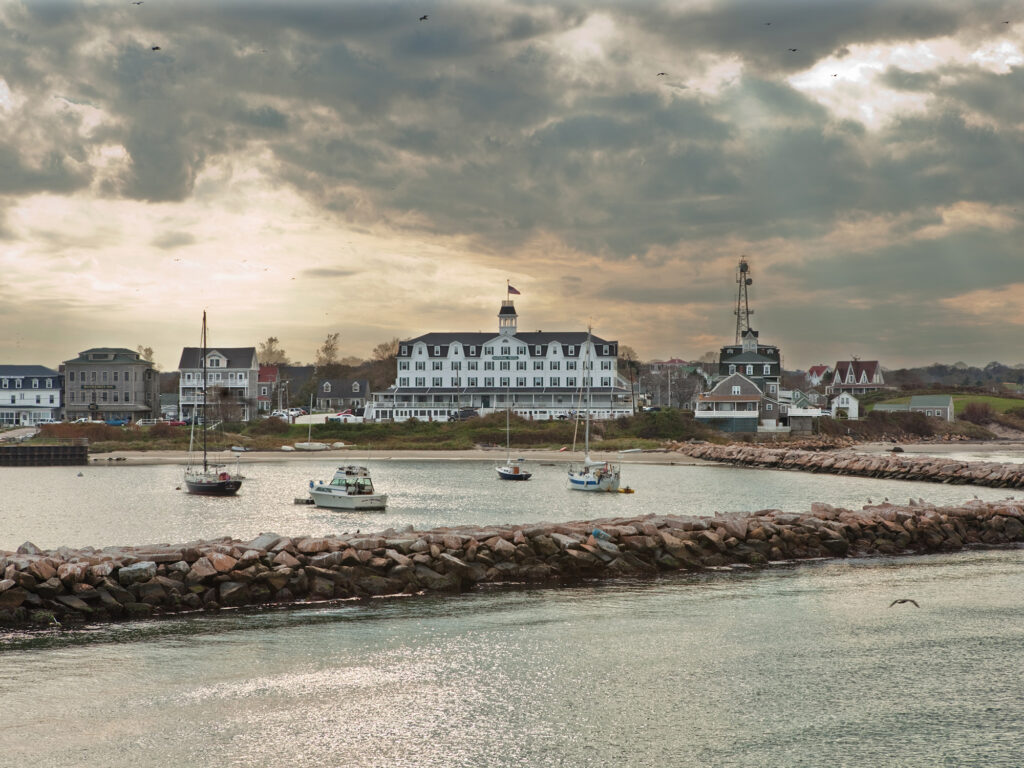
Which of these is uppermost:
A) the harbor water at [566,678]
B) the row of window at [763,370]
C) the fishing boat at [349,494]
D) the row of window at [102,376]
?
the row of window at [763,370]

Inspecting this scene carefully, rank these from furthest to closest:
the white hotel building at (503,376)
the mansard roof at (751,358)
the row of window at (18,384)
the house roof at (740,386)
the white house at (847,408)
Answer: the row of window at (18,384), the mansard roof at (751,358), the white house at (847,408), the white hotel building at (503,376), the house roof at (740,386)

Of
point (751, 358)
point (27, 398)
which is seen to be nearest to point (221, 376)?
point (27, 398)

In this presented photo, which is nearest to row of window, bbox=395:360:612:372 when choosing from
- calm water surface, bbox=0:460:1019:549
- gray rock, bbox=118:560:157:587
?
calm water surface, bbox=0:460:1019:549

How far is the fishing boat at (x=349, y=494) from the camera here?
4603cm

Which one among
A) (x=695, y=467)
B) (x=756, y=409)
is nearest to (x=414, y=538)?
(x=695, y=467)

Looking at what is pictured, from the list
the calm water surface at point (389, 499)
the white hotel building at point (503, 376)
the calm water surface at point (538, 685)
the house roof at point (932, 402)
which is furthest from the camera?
the house roof at point (932, 402)

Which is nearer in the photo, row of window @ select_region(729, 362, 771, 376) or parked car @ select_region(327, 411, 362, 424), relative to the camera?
parked car @ select_region(327, 411, 362, 424)

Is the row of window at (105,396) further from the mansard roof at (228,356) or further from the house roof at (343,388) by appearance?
the house roof at (343,388)

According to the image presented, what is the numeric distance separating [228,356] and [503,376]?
38.7 m

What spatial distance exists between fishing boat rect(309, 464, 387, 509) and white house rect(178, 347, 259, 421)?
7501cm

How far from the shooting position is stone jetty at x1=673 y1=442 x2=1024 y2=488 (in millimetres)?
58025

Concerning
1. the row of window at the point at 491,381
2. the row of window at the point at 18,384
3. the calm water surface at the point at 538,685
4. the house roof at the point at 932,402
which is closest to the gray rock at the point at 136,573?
the calm water surface at the point at 538,685

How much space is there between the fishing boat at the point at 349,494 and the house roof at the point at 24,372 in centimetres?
8987

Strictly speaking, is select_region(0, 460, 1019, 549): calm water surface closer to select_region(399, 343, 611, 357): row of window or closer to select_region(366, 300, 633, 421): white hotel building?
select_region(366, 300, 633, 421): white hotel building
